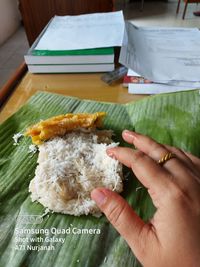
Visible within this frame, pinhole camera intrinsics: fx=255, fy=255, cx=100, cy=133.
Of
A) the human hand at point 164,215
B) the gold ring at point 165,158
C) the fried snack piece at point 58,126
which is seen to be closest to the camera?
the human hand at point 164,215

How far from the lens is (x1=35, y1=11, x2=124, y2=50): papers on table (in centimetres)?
85

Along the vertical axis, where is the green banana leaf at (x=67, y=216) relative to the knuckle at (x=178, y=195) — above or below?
below

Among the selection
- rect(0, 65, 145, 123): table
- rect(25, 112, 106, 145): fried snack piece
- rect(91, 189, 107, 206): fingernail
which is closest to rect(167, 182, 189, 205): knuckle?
rect(91, 189, 107, 206): fingernail

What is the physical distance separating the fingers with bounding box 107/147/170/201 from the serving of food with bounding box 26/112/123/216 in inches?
2.0

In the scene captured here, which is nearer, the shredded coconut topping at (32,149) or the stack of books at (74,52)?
the shredded coconut topping at (32,149)

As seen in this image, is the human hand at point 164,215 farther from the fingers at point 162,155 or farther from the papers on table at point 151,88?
the papers on table at point 151,88

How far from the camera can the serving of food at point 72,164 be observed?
1.55 feet

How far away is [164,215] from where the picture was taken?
35 centimetres

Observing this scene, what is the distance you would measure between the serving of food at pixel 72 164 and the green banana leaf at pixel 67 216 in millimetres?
24

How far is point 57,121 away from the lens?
59 cm

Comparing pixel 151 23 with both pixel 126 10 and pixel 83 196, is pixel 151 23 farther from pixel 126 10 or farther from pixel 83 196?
pixel 83 196

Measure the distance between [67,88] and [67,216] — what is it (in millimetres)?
468

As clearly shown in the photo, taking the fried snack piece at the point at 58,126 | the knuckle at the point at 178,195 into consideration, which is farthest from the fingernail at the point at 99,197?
the fried snack piece at the point at 58,126

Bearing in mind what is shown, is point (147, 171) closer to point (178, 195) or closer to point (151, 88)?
point (178, 195)
